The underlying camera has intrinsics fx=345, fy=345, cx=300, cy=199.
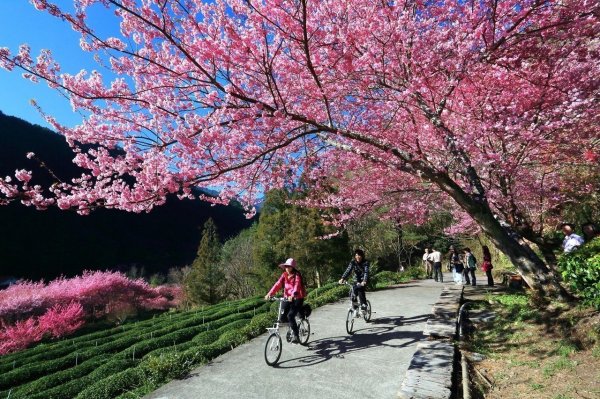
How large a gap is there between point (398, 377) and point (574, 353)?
7.69 feet

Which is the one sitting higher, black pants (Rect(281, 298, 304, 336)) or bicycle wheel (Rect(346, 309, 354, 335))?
black pants (Rect(281, 298, 304, 336))

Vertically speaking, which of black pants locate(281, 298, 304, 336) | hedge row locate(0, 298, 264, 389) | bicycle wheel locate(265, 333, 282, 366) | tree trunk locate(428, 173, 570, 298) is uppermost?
tree trunk locate(428, 173, 570, 298)

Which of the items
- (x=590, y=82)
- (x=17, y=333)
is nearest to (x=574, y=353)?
(x=590, y=82)

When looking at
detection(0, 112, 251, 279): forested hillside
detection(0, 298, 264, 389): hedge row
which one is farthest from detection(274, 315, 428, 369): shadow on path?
detection(0, 112, 251, 279): forested hillside

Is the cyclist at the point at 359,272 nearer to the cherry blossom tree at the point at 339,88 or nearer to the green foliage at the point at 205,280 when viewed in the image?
the cherry blossom tree at the point at 339,88

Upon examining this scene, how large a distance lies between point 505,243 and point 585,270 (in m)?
1.21

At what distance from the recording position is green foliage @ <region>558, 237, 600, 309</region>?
5.30m

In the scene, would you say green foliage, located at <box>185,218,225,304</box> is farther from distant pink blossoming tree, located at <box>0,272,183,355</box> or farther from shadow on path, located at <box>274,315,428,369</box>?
shadow on path, located at <box>274,315,428,369</box>

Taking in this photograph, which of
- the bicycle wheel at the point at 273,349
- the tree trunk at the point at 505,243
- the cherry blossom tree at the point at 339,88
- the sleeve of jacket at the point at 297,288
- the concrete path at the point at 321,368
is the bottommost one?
the concrete path at the point at 321,368

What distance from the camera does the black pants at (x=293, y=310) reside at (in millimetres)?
6059

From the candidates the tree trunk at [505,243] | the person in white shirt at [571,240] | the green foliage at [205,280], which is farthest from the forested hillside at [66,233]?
the person in white shirt at [571,240]

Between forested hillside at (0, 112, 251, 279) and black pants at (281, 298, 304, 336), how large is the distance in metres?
45.8

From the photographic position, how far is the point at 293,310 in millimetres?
6070

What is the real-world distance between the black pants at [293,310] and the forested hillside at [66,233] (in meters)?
45.8
